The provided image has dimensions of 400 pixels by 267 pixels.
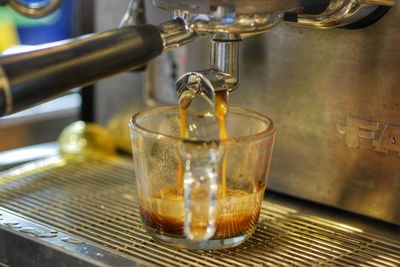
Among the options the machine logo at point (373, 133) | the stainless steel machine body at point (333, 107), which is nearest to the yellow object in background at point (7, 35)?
the stainless steel machine body at point (333, 107)

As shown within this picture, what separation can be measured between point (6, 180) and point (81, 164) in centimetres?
9

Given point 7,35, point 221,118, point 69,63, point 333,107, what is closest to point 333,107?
point 333,107

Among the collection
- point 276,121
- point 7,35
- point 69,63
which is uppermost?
point 69,63

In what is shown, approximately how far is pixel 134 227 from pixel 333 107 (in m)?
0.21

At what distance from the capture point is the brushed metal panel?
24.3 inches

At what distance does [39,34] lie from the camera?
1641 mm

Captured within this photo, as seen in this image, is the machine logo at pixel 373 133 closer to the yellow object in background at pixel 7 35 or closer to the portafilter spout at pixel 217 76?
the portafilter spout at pixel 217 76

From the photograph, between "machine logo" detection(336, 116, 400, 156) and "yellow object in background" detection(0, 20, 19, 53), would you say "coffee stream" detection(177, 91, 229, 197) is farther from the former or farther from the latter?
"yellow object in background" detection(0, 20, 19, 53)

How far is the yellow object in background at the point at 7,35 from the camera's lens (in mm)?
1566

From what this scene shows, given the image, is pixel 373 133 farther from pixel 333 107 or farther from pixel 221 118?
pixel 221 118

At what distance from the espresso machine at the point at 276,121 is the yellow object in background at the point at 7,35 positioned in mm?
853

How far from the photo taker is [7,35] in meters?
1.59

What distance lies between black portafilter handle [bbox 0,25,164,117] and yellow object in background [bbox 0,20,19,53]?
3.60ft

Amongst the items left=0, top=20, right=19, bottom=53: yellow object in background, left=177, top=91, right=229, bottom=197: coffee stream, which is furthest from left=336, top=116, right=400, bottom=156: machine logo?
left=0, top=20, right=19, bottom=53: yellow object in background
